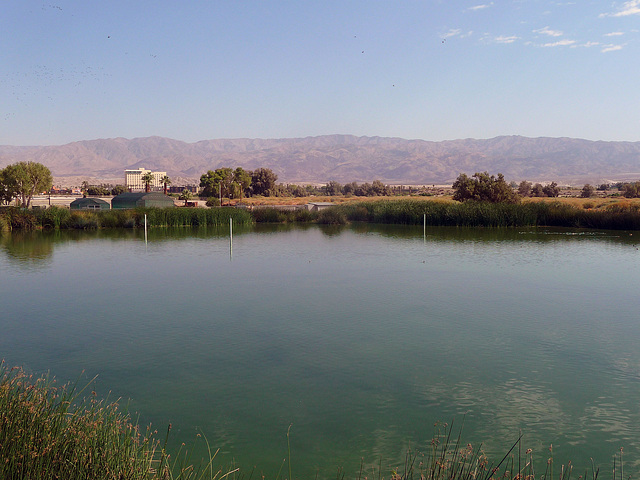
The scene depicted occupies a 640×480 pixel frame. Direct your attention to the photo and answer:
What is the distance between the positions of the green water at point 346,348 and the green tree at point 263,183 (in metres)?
88.3

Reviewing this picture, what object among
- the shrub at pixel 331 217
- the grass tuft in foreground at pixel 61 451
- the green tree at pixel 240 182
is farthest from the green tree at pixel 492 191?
the green tree at pixel 240 182

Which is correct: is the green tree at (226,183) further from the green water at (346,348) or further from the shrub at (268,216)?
the green water at (346,348)

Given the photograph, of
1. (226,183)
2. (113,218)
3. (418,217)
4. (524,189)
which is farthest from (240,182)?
(418,217)

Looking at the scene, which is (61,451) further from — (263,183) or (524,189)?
(263,183)

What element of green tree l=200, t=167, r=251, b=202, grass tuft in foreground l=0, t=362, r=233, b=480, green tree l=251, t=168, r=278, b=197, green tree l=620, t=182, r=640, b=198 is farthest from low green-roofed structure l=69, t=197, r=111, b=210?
green tree l=620, t=182, r=640, b=198

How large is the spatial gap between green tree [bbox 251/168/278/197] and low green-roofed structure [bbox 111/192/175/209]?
5219 centimetres

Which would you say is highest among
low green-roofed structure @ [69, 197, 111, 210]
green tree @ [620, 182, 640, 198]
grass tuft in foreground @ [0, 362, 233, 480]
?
green tree @ [620, 182, 640, 198]

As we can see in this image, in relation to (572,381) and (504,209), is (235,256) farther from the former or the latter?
(504,209)

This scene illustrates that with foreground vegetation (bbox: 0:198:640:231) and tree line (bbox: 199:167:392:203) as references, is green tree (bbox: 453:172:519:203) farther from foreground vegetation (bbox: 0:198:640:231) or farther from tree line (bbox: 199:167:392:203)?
tree line (bbox: 199:167:392:203)

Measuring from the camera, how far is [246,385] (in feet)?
28.5

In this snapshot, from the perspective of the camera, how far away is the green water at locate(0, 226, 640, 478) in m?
7.11

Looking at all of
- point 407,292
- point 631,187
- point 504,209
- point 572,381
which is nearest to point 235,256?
point 407,292

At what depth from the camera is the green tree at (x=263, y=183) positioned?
11081 cm

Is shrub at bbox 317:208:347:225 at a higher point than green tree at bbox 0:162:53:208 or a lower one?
lower
